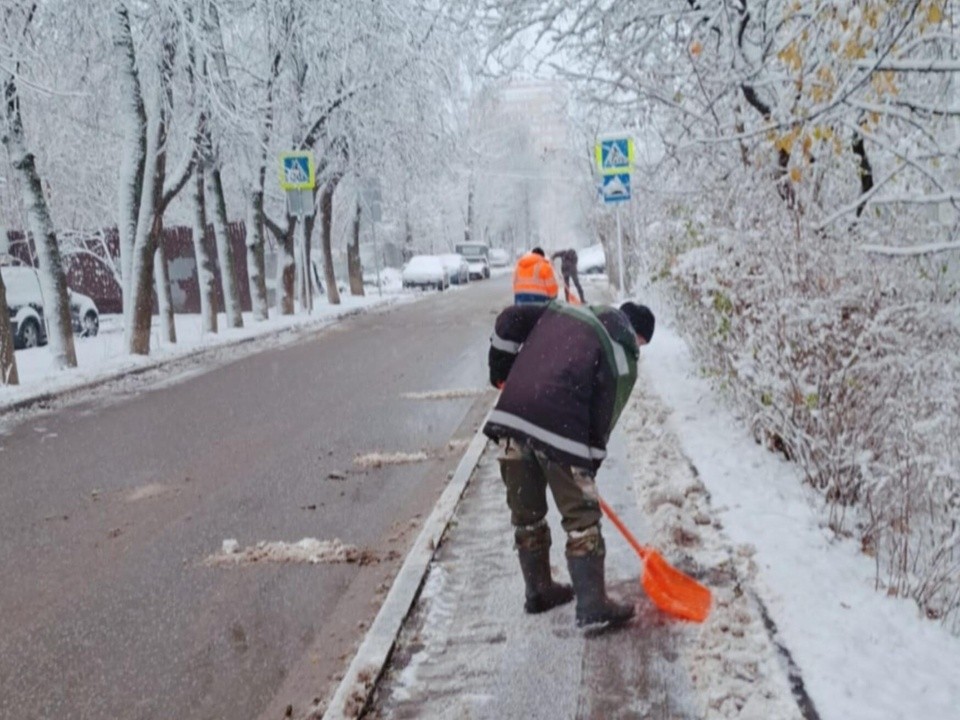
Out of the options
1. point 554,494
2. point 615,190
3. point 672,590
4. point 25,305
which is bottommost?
point 672,590

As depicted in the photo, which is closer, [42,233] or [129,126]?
[42,233]

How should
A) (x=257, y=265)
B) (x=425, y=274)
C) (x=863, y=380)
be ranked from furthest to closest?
(x=425, y=274) < (x=257, y=265) < (x=863, y=380)

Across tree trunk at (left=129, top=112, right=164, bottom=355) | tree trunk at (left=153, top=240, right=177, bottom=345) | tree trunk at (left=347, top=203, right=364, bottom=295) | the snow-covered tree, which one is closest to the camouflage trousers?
the snow-covered tree

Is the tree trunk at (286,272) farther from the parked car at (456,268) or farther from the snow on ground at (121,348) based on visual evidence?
the parked car at (456,268)

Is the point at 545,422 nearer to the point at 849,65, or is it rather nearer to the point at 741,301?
the point at 849,65

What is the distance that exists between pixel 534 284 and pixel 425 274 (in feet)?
119

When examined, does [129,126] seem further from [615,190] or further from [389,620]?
[389,620]

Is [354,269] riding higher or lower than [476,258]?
higher

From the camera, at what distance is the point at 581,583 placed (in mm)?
4176

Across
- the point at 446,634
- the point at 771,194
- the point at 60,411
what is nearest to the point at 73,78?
the point at 60,411

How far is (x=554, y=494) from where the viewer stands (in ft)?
13.9

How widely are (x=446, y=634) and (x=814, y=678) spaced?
5.25 ft

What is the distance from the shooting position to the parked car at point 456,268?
44344 millimetres

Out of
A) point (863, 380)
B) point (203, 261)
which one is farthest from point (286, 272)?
point (863, 380)
